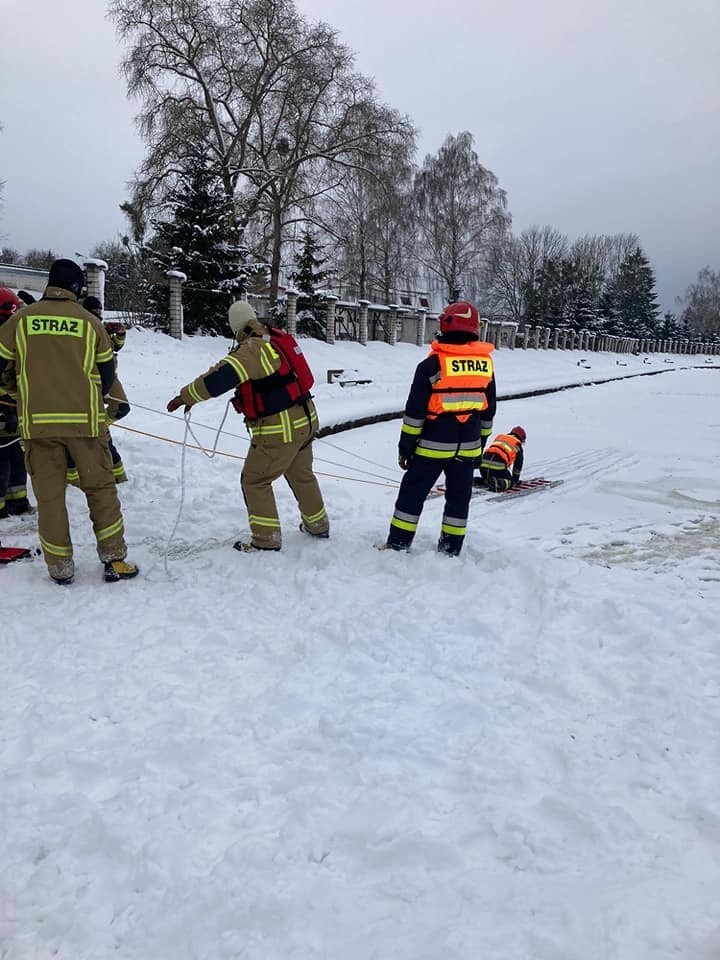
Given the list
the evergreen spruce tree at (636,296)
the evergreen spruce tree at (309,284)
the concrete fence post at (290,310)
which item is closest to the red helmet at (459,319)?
the concrete fence post at (290,310)

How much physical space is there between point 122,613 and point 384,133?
24752 mm

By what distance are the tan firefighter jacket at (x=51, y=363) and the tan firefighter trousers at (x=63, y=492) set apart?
0.12 meters

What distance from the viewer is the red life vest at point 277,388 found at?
4.43 metres

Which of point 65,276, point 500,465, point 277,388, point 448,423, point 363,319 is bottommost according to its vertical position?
point 500,465

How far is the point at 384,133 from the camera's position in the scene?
2391 cm

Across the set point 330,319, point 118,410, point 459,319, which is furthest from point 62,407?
point 330,319

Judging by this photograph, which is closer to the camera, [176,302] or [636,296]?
[176,302]

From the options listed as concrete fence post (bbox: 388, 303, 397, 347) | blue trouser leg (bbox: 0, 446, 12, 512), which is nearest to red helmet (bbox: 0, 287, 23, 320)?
blue trouser leg (bbox: 0, 446, 12, 512)

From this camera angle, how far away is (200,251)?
2080 centimetres

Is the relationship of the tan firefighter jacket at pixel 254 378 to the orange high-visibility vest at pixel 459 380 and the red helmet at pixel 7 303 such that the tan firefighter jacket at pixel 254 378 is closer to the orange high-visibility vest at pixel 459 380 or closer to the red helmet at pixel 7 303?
the orange high-visibility vest at pixel 459 380

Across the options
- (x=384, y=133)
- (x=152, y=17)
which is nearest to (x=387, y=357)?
(x=384, y=133)

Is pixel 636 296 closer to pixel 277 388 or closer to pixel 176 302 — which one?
pixel 176 302

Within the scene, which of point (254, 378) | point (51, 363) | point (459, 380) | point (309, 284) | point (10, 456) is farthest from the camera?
point (309, 284)

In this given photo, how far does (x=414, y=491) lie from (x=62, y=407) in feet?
7.87
